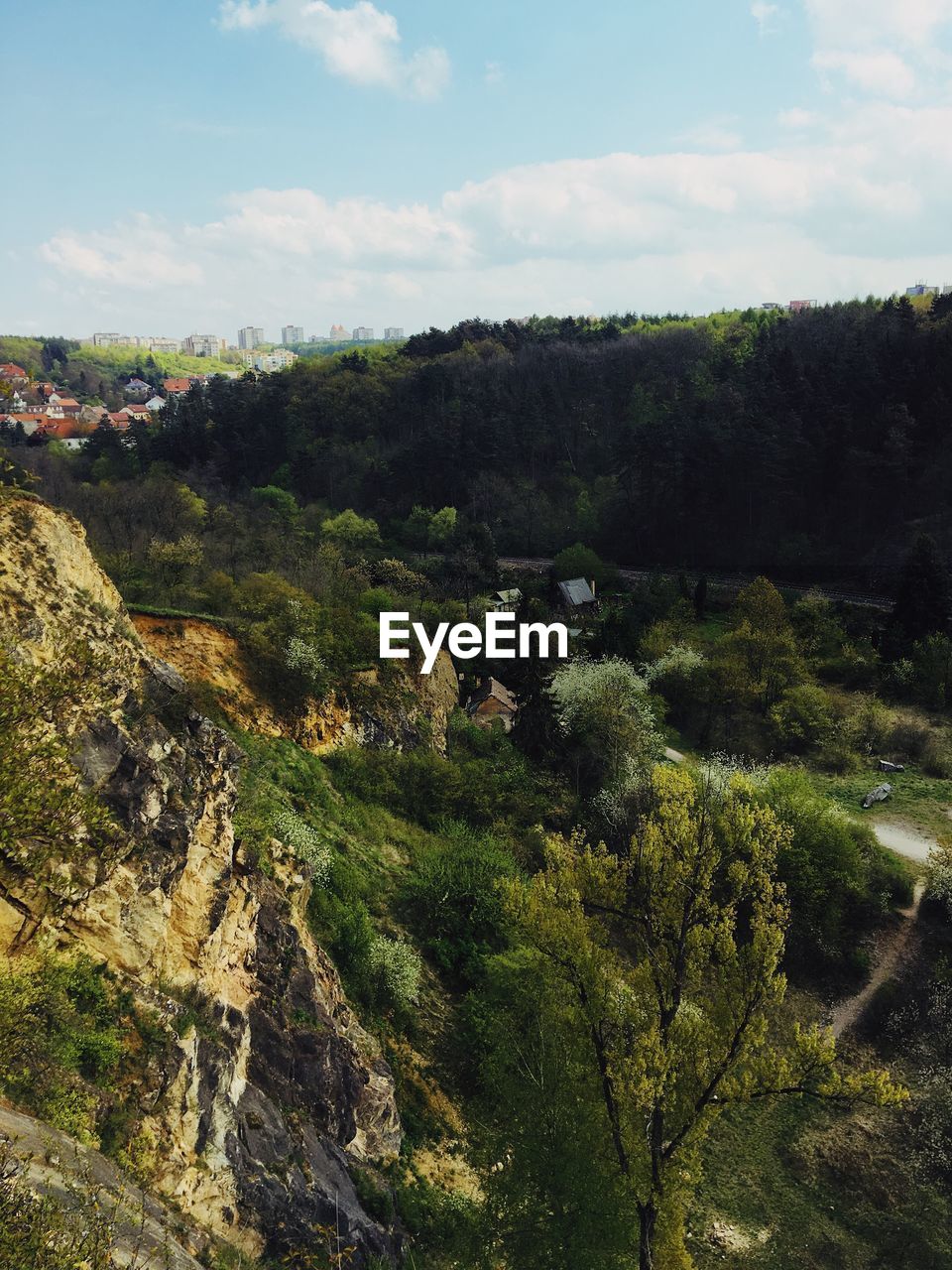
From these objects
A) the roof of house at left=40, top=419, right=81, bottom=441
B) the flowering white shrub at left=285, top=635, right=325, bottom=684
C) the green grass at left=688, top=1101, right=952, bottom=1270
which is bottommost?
the green grass at left=688, top=1101, right=952, bottom=1270

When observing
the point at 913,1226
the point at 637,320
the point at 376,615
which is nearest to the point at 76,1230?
the point at 913,1226

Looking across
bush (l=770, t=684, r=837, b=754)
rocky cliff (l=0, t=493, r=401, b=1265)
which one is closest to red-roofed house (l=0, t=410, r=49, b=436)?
bush (l=770, t=684, r=837, b=754)

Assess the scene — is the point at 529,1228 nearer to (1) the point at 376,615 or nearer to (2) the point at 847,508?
(1) the point at 376,615

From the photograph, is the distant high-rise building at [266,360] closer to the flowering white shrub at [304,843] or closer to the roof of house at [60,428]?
the roof of house at [60,428]

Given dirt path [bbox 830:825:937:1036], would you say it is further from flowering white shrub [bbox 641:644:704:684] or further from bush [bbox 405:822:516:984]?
flowering white shrub [bbox 641:644:704:684]

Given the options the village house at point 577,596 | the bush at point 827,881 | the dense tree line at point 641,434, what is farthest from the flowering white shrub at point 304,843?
the dense tree line at point 641,434

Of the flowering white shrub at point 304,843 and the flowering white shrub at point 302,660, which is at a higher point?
the flowering white shrub at point 302,660
